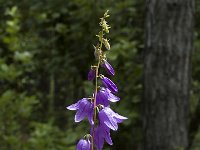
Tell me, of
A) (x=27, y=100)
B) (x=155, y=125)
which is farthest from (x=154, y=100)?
(x=27, y=100)

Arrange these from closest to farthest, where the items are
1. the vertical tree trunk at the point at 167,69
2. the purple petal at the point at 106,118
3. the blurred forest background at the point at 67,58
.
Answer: the purple petal at the point at 106,118, the vertical tree trunk at the point at 167,69, the blurred forest background at the point at 67,58

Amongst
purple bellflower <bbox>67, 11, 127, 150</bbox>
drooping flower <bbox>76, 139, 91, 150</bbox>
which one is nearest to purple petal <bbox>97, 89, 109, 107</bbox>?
purple bellflower <bbox>67, 11, 127, 150</bbox>

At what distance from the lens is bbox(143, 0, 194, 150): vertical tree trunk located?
16.3ft

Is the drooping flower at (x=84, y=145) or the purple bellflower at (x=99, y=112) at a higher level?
the purple bellflower at (x=99, y=112)

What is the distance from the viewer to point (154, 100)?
505 centimetres

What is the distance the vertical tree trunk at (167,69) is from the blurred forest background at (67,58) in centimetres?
41

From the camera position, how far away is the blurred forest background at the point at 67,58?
5691 millimetres

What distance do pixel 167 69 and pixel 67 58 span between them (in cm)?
217

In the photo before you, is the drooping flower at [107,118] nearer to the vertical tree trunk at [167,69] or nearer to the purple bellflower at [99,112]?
the purple bellflower at [99,112]

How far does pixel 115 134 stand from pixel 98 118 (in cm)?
449

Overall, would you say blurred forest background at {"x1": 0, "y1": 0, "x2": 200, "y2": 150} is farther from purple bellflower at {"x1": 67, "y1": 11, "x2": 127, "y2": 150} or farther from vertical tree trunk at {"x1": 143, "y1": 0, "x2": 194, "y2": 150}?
purple bellflower at {"x1": 67, "y1": 11, "x2": 127, "y2": 150}

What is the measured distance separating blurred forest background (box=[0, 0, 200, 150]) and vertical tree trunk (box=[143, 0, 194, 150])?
1.35ft

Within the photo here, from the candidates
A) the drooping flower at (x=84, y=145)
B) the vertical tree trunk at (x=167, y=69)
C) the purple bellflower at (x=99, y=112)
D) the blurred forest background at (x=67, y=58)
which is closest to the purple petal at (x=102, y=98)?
the purple bellflower at (x=99, y=112)

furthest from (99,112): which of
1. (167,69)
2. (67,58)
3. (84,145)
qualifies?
(67,58)
